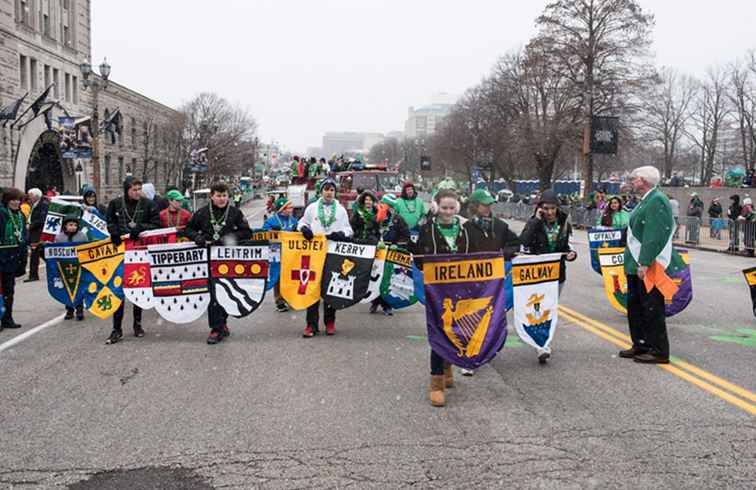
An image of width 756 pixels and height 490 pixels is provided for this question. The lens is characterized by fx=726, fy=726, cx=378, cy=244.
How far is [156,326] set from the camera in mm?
9539

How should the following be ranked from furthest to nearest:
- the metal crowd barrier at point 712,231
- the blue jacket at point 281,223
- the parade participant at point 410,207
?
the metal crowd barrier at point 712,231 < the blue jacket at point 281,223 < the parade participant at point 410,207

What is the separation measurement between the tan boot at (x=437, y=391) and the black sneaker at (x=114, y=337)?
430 centimetres

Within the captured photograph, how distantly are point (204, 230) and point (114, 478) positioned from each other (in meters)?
4.37

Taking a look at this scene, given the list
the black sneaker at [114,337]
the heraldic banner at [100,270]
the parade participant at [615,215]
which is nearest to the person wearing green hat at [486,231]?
the black sneaker at [114,337]

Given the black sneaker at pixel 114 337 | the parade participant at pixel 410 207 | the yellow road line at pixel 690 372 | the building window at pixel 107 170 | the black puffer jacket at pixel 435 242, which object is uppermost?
the building window at pixel 107 170

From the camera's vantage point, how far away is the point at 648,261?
7.04 metres

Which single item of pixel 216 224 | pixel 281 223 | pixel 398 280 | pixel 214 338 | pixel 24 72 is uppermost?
pixel 24 72

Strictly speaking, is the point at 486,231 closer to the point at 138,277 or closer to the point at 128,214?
the point at 138,277

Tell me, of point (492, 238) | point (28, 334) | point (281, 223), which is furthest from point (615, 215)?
point (28, 334)

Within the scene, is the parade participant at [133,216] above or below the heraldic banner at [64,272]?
above

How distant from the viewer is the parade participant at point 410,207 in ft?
38.5

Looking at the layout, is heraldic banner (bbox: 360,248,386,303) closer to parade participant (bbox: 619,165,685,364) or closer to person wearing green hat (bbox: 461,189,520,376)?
person wearing green hat (bbox: 461,189,520,376)

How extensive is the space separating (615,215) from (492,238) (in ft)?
24.0

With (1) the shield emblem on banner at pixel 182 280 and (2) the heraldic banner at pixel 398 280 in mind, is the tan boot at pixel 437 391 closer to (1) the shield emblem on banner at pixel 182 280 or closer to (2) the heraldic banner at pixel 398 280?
(2) the heraldic banner at pixel 398 280
